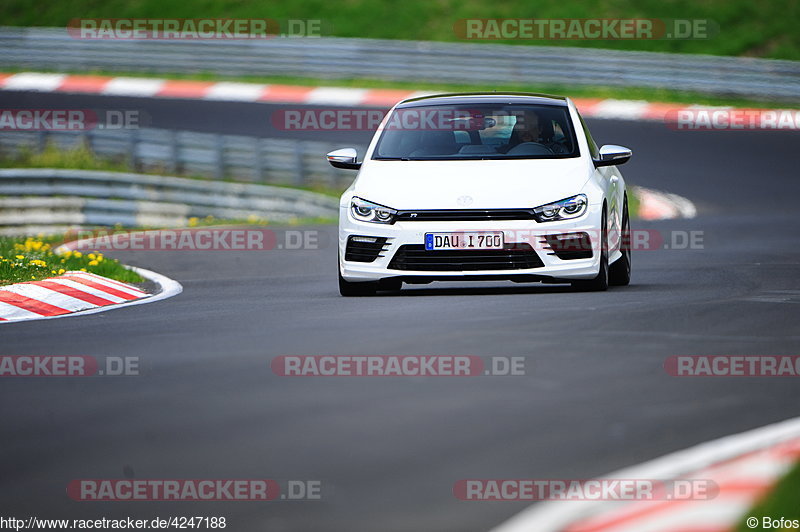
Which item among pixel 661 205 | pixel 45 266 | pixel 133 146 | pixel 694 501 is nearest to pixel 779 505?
pixel 694 501

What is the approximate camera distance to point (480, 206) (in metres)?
10.9

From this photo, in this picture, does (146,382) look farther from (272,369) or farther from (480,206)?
(480,206)

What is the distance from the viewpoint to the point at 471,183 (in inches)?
438

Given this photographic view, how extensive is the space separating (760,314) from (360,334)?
8.79 feet

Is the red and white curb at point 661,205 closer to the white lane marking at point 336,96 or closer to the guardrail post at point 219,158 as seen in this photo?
the guardrail post at point 219,158

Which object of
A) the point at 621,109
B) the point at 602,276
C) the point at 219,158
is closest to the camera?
the point at 602,276

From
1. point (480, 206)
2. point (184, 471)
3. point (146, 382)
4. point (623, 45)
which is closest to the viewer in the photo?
point (184, 471)

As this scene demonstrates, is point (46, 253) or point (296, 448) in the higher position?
point (296, 448)

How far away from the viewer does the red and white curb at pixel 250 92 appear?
107ft

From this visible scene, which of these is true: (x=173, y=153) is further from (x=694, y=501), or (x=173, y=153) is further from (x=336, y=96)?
(x=694, y=501)

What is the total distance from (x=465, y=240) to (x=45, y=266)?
402cm

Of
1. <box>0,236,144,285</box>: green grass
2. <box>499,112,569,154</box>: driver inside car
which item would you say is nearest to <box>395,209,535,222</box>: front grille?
<box>499,112,569,154</box>: driver inside car

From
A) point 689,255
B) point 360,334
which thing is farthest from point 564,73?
point 360,334

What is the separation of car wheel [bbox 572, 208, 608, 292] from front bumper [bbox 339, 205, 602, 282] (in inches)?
4.0
